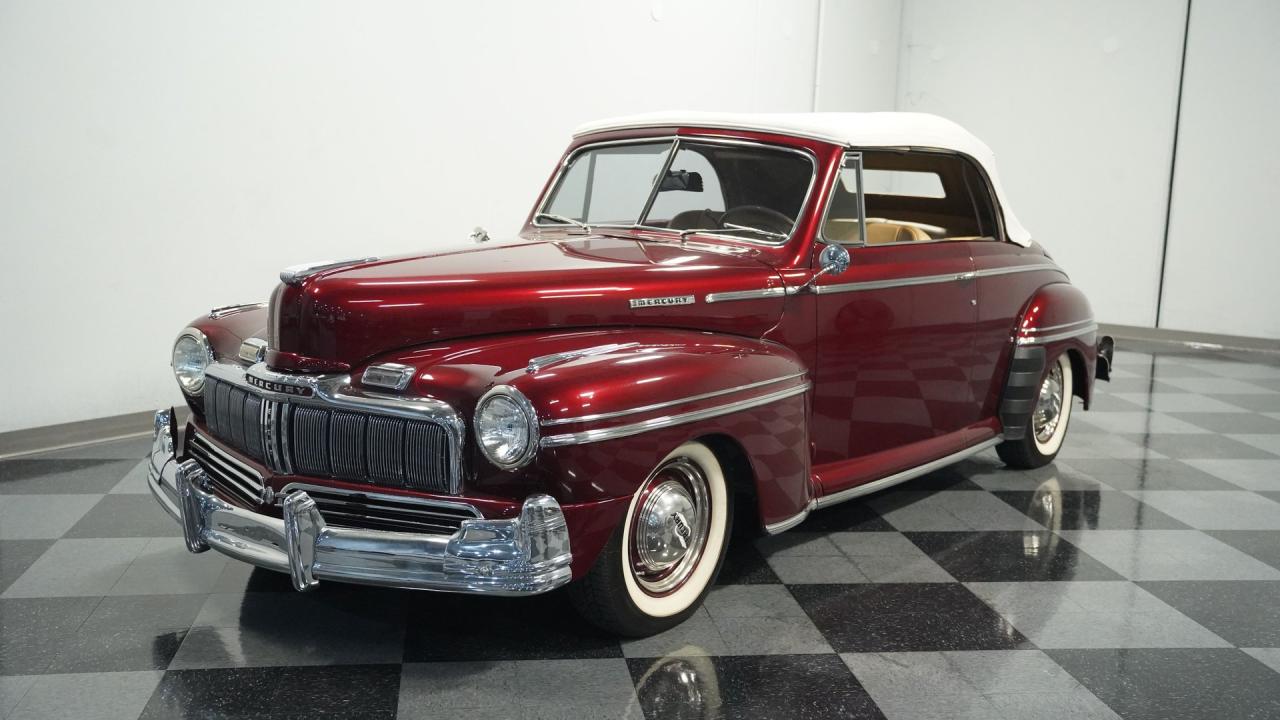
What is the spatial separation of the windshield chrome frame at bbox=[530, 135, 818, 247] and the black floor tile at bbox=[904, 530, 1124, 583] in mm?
1326

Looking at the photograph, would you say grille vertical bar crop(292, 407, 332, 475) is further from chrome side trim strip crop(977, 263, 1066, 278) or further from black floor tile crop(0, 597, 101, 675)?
chrome side trim strip crop(977, 263, 1066, 278)

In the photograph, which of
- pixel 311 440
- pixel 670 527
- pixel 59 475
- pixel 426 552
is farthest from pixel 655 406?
pixel 59 475

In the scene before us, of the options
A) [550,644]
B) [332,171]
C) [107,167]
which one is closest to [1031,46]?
[332,171]

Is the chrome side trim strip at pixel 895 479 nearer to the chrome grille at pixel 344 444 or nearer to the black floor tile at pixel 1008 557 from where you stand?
Answer: the black floor tile at pixel 1008 557

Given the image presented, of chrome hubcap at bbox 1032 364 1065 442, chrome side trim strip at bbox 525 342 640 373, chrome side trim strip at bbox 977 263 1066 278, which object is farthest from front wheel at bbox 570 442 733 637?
chrome hubcap at bbox 1032 364 1065 442

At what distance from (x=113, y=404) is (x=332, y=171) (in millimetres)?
1697

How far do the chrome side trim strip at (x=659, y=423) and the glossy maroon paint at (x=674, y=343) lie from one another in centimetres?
2

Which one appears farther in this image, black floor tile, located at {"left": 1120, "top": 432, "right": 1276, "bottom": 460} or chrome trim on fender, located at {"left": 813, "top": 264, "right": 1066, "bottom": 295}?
black floor tile, located at {"left": 1120, "top": 432, "right": 1276, "bottom": 460}

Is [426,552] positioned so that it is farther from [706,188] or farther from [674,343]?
[706,188]

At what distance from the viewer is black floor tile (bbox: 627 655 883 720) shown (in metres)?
2.74

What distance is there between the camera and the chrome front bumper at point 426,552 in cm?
263

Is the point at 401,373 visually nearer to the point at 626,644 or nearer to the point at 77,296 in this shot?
the point at 626,644

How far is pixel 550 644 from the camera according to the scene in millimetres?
3080

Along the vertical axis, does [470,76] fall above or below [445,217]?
above
